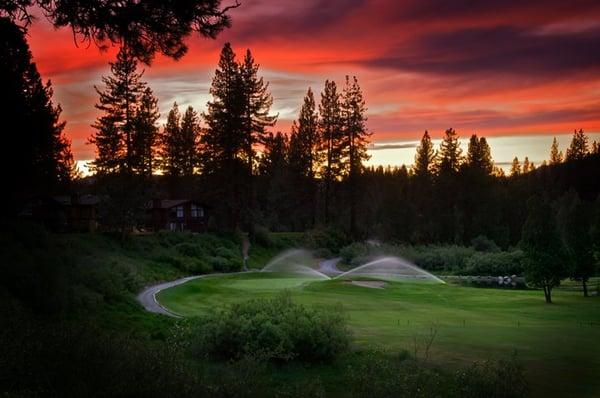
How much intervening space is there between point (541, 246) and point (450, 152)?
166ft

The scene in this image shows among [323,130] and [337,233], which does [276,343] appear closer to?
[337,233]

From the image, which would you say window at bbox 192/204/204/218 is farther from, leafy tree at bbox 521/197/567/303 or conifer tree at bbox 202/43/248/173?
leafy tree at bbox 521/197/567/303

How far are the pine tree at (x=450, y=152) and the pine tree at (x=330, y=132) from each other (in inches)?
710

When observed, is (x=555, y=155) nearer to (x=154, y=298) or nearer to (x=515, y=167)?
(x=515, y=167)

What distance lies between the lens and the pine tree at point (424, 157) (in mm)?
104931

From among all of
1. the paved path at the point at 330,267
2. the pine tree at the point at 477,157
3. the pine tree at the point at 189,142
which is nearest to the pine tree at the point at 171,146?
the pine tree at the point at 189,142

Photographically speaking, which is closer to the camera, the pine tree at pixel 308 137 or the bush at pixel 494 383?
the bush at pixel 494 383

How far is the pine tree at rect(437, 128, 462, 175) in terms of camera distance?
296 ft

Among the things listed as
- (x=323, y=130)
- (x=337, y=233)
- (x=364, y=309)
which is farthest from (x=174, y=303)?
(x=323, y=130)

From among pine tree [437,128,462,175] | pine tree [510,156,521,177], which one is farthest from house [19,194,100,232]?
pine tree [510,156,521,177]

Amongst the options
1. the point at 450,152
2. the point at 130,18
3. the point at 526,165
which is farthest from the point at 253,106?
the point at 526,165

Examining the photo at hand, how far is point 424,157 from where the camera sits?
4198 inches

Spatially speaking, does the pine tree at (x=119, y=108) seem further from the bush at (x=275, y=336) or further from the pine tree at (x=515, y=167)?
the pine tree at (x=515, y=167)

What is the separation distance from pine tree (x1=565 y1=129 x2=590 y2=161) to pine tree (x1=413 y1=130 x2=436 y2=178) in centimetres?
→ 2918
